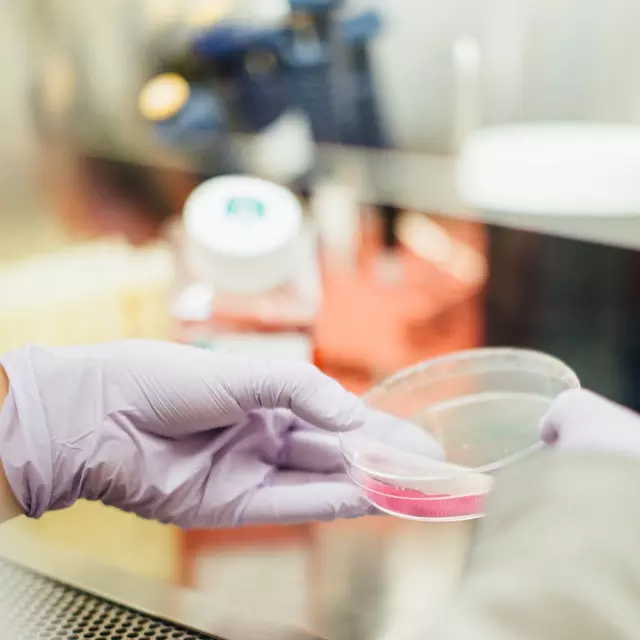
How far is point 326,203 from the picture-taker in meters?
1.44

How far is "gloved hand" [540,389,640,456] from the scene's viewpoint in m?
0.56

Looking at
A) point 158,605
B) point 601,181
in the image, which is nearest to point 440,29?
point 601,181

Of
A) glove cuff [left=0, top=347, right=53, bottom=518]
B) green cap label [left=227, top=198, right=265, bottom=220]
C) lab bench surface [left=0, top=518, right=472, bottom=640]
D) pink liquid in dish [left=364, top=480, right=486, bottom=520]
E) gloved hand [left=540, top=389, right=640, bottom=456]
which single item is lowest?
lab bench surface [left=0, top=518, right=472, bottom=640]

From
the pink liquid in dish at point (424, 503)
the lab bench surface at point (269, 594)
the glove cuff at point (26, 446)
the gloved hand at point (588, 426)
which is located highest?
the gloved hand at point (588, 426)

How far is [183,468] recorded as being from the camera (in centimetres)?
75

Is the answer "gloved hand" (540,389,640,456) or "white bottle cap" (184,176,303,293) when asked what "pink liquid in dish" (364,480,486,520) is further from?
"white bottle cap" (184,176,303,293)

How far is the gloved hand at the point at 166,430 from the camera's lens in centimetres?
71

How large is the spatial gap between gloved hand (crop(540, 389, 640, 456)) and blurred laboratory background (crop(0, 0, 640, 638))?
11.0 inches

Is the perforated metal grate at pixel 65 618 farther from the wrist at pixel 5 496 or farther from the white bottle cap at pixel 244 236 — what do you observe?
the white bottle cap at pixel 244 236

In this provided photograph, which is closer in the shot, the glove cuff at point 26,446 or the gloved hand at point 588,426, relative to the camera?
the gloved hand at point 588,426

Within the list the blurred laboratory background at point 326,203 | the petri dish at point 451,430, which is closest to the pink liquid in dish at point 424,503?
the petri dish at point 451,430

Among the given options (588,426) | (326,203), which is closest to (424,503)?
(588,426)

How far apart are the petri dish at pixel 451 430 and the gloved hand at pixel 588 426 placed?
0.15ft

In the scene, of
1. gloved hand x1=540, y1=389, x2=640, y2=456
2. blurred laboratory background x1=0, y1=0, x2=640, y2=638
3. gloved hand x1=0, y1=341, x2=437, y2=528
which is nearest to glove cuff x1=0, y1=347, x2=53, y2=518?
gloved hand x1=0, y1=341, x2=437, y2=528
